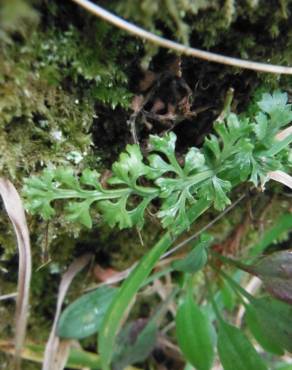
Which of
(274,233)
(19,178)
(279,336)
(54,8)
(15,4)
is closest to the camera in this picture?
(15,4)

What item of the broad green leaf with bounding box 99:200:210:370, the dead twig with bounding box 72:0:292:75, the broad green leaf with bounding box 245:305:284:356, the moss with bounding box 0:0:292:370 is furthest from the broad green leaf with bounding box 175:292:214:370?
the dead twig with bounding box 72:0:292:75

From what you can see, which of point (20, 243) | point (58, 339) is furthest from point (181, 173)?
point (58, 339)

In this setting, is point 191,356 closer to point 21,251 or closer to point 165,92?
point 21,251

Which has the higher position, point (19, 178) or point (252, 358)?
point (19, 178)

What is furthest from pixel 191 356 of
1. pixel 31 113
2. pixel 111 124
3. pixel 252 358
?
pixel 31 113

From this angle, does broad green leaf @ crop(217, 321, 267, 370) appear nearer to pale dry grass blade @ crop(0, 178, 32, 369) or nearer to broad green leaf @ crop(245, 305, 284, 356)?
broad green leaf @ crop(245, 305, 284, 356)

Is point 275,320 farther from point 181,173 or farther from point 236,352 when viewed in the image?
point 181,173

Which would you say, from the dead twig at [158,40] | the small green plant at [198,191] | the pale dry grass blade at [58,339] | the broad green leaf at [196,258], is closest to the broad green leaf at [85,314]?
the pale dry grass blade at [58,339]
